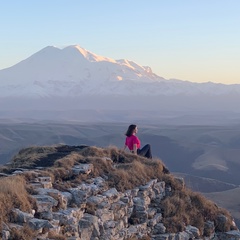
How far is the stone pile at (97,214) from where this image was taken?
10470 millimetres

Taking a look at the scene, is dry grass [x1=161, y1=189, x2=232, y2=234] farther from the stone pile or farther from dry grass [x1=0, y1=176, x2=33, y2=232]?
dry grass [x1=0, y1=176, x2=33, y2=232]

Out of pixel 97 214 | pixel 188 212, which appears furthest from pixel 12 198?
pixel 188 212

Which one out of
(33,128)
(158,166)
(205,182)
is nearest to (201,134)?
(33,128)

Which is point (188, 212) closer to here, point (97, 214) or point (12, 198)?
point (97, 214)

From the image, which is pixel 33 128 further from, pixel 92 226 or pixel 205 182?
pixel 92 226

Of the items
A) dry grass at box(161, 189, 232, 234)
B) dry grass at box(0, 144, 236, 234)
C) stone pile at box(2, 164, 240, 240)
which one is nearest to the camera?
stone pile at box(2, 164, 240, 240)

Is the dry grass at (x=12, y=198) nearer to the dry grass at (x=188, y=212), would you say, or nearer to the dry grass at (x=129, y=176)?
the dry grass at (x=129, y=176)

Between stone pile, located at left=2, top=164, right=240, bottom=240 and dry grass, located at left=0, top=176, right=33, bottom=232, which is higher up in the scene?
dry grass, located at left=0, top=176, right=33, bottom=232

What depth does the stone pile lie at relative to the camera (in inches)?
412

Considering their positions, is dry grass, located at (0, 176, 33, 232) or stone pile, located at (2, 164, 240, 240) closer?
dry grass, located at (0, 176, 33, 232)

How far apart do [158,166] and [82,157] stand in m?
2.49

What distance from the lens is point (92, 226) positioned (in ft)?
38.1

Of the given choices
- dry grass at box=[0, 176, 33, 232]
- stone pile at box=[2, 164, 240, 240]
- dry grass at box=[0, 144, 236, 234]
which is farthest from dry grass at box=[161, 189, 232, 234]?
dry grass at box=[0, 176, 33, 232]

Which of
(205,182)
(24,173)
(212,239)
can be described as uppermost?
(24,173)
